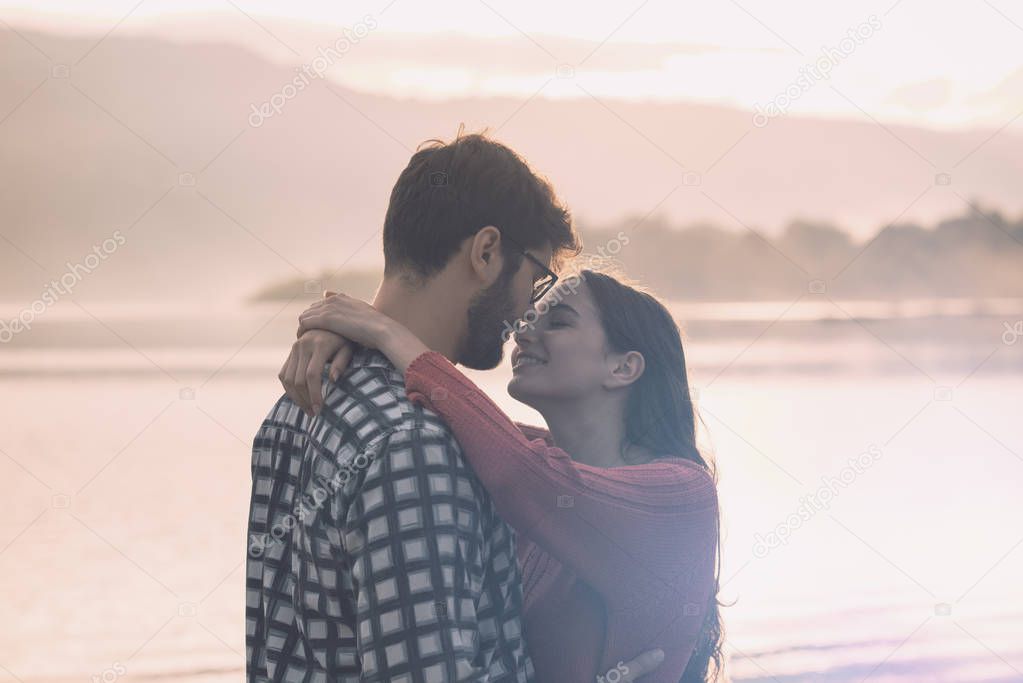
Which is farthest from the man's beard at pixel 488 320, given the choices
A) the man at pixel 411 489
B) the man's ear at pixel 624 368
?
the man's ear at pixel 624 368

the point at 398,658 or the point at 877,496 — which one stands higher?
the point at 877,496

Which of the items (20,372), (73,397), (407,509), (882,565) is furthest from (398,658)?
(20,372)

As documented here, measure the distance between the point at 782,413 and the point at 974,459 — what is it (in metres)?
2.26

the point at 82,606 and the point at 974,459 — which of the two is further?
the point at 974,459

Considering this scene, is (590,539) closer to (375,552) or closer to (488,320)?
(488,320)

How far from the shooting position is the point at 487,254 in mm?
1693

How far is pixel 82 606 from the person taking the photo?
183 inches

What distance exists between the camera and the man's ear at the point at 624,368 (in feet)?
7.32

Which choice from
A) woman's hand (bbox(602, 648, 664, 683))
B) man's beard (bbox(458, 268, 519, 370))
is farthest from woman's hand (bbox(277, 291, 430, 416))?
woman's hand (bbox(602, 648, 664, 683))

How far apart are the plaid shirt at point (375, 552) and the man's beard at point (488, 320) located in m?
0.16

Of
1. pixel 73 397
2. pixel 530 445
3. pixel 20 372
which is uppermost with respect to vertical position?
pixel 20 372

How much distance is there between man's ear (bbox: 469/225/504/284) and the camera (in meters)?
1.67

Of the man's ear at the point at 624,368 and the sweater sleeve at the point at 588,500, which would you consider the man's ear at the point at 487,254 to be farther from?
the man's ear at the point at 624,368

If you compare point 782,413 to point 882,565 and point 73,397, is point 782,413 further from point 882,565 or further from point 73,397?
point 73,397
